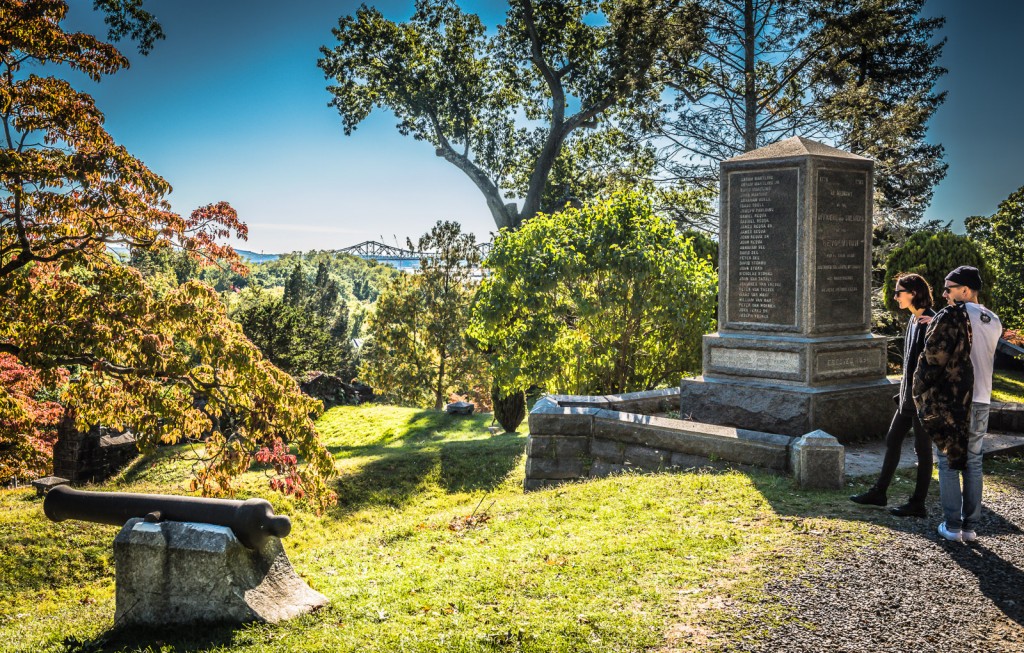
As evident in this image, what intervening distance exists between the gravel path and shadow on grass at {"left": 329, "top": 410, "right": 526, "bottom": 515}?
26.6 feet

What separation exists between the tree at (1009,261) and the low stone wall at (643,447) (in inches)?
633

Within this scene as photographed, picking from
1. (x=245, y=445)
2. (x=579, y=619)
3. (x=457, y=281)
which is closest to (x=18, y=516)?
(x=245, y=445)

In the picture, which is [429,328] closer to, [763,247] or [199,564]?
[763,247]

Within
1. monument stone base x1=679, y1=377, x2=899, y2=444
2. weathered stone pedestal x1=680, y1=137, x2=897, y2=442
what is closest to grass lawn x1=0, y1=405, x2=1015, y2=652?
monument stone base x1=679, y1=377, x2=899, y2=444

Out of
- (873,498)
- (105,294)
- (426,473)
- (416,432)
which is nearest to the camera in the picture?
(873,498)

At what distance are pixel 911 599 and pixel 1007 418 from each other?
6.68 metres

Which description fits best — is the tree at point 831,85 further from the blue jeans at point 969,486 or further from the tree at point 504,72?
the blue jeans at point 969,486

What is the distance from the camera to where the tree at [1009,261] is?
2442 centimetres

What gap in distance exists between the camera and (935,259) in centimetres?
1908

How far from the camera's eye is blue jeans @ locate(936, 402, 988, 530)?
5.45 meters

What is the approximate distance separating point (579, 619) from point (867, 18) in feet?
72.2

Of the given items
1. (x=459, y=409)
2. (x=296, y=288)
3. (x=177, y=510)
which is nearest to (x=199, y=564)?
(x=177, y=510)

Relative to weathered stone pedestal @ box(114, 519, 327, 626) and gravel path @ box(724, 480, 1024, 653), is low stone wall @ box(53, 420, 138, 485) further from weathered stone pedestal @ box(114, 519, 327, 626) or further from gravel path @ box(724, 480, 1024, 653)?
gravel path @ box(724, 480, 1024, 653)

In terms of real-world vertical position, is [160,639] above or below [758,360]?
below
